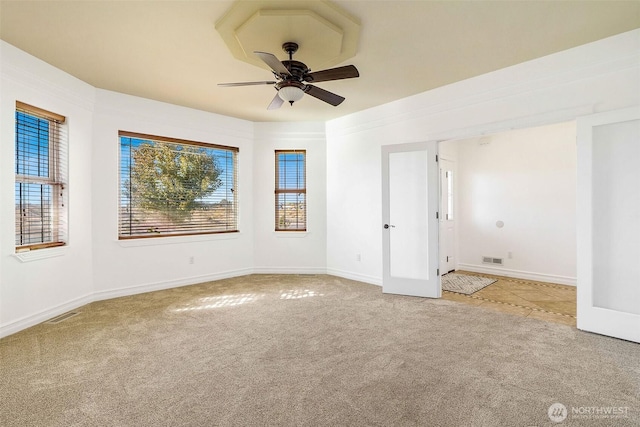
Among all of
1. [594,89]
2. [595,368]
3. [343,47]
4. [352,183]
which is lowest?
[595,368]

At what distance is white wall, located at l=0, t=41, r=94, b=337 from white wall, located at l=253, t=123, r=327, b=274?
8.21 feet

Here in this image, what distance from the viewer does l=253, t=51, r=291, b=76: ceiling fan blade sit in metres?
2.39

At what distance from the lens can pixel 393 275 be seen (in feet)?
14.9

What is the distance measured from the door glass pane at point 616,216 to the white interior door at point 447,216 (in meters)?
2.68

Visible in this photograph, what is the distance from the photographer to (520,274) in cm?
541

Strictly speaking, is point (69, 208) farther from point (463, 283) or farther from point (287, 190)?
point (463, 283)

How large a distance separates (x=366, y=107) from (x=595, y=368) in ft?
13.2

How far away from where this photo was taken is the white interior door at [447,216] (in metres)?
5.75

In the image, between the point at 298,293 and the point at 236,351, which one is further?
the point at 298,293

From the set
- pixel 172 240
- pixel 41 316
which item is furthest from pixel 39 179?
pixel 172 240

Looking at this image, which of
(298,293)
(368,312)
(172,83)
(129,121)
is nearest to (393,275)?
(368,312)

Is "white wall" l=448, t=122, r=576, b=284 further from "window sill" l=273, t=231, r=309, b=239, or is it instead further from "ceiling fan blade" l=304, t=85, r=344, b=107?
"ceiling fan blade" l=304, t=85, r=344, b=107

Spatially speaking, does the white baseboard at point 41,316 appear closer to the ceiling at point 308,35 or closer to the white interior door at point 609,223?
the ceiling at point 308,35

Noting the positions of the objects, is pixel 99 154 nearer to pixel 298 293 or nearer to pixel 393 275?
pixel 298 293
